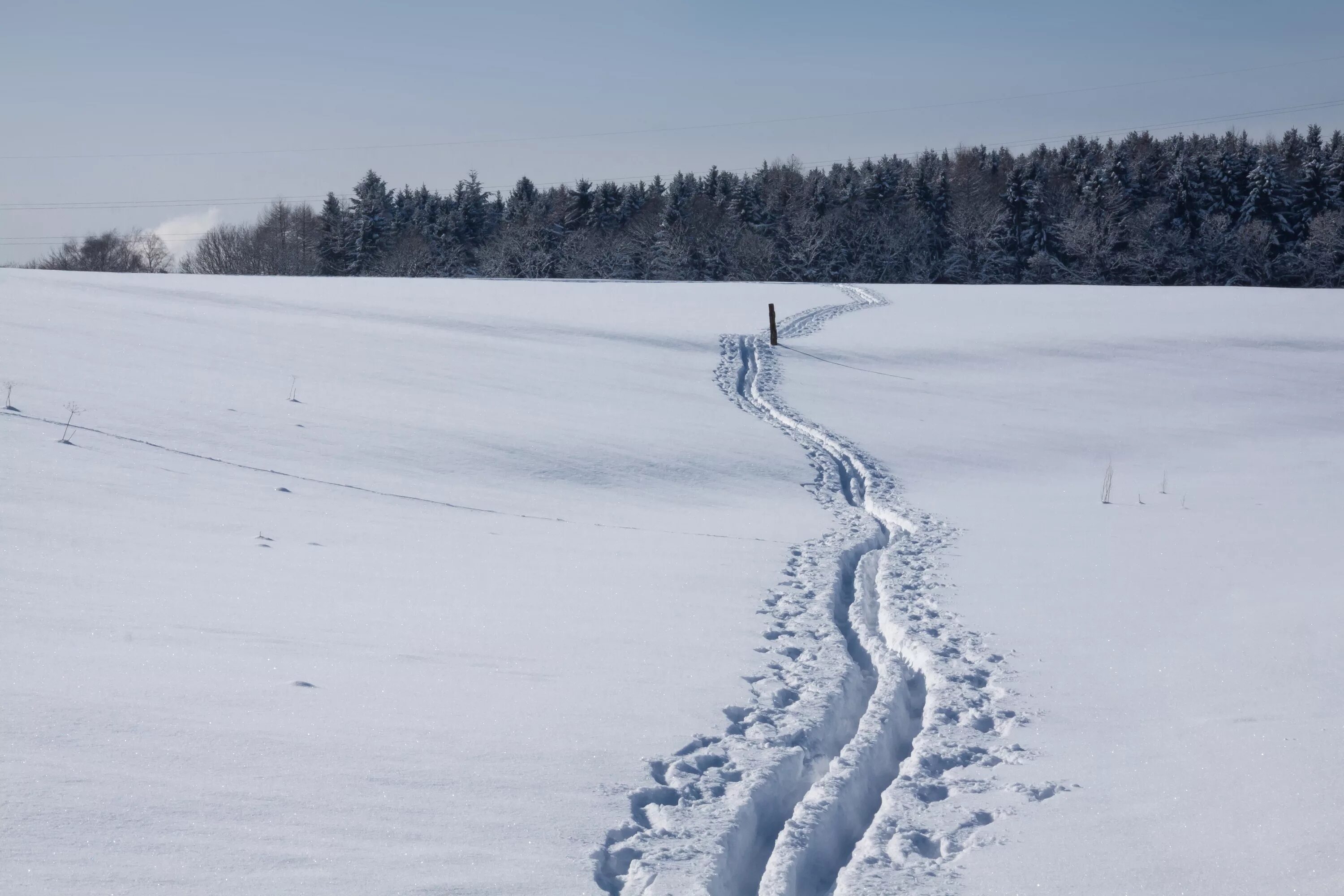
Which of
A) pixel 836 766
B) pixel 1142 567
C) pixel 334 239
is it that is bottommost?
pixel 836 766

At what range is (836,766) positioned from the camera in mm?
4754

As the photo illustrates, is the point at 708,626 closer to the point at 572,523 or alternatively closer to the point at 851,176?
the point at 572,523

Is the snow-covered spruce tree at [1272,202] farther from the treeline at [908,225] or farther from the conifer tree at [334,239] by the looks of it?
the conifer tree at [334,239]

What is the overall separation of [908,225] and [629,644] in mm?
59546

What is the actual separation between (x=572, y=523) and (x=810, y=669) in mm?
4575

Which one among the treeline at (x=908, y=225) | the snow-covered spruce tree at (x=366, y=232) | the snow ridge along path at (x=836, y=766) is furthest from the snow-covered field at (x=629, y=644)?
the snow-covered spruce tree at (x=366, y=232)

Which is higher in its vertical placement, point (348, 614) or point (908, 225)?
point (908, 225)

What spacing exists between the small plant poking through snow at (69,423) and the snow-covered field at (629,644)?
0.37 feet

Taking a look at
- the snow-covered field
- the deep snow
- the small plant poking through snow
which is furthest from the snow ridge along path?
the small plant poking through snow

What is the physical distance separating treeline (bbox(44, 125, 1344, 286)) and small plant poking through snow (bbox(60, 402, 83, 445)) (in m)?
48.8

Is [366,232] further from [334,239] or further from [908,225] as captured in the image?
[908,225]

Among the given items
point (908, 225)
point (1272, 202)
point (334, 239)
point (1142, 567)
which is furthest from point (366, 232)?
point (1142, 567)

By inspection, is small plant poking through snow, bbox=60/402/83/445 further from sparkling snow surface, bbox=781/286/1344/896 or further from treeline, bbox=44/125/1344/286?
treeline, bbox=44/125/1344/286

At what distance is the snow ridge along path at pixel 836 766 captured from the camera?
3893mm
